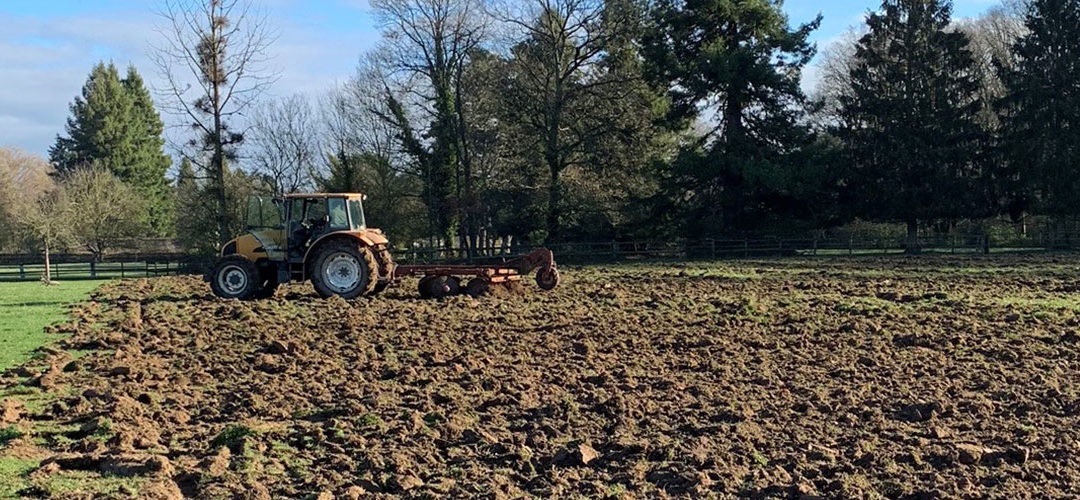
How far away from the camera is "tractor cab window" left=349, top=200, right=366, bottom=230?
55.5 ft

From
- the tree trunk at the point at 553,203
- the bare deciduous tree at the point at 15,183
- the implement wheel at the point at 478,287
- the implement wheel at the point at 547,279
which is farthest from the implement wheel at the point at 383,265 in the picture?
the bare deciduous tree at the point at 15,183

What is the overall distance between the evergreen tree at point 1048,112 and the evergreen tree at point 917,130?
1.48 meters

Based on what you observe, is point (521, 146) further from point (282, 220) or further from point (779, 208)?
point (282, 220)

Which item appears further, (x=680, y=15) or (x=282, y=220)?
(x=680, y=15)

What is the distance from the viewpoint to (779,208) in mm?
35875

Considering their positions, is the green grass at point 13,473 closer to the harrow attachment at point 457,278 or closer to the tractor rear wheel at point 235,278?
the tractor rear wheel at point 235,278

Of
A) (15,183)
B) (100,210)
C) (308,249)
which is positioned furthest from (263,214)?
(15,183)

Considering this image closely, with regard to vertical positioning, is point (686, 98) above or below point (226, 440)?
above

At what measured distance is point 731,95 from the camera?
1363 inches

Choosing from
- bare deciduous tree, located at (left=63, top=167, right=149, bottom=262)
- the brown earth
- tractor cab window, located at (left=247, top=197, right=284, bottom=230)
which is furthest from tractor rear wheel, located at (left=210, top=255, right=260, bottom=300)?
bare deciduous tree, located at (left=63, top=167, right=149, bottom=262)

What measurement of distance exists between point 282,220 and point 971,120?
29.7 meters

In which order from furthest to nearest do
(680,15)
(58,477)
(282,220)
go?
(680,15), (282,220), (58,477)

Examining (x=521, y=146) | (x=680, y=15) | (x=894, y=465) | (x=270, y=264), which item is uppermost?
(x=680, y=15)

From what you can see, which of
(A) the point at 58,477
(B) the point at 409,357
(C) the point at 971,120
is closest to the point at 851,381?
(B) the point at 409,357
